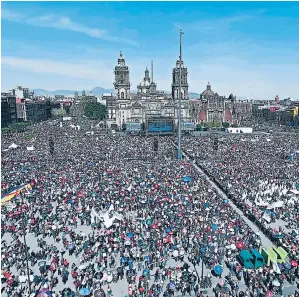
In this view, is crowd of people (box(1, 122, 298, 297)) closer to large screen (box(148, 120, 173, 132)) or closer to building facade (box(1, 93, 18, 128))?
large screen (box(148, 120, 173, 132))

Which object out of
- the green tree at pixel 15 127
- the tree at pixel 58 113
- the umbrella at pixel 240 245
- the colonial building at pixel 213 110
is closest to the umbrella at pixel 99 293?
the umbrella at pixel 240 245

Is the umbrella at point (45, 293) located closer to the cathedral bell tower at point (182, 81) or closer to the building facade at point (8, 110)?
the building facade at point (8, 110)

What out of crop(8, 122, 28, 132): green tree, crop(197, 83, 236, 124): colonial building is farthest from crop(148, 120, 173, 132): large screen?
crop(8, 122, 28, 132): green tree

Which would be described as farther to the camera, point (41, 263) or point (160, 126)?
point (160, 126)

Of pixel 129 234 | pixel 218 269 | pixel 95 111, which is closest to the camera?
pixel 218 269

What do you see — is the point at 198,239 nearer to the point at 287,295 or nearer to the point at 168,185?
the point at 287,295

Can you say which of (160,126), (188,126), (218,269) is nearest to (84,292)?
(218,269)

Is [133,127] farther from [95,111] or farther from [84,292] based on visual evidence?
[84,292]
